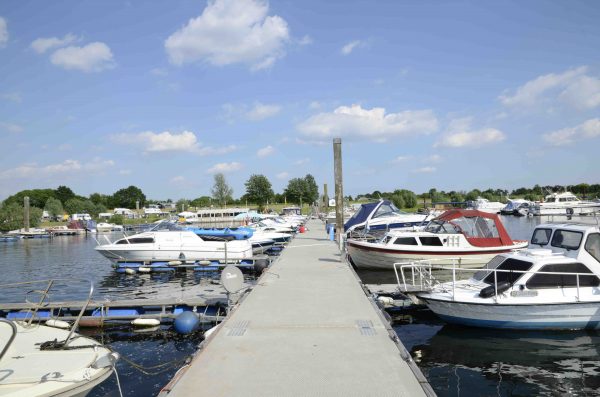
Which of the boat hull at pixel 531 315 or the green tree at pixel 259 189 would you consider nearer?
the boat hull at pixel 531 315

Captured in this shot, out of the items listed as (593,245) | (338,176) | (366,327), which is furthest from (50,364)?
(338,176)

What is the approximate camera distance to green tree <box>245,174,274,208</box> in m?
122

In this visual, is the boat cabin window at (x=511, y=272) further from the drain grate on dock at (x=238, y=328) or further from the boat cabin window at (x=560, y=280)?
the drain grate on dock at (x=238, y=328)

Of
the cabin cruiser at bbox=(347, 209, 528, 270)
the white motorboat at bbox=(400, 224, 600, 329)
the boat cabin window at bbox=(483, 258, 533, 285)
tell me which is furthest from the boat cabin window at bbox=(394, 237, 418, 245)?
the white motorboat at bbox=(400, 224, 600, 329)

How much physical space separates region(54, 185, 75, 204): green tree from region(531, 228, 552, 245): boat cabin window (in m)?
164

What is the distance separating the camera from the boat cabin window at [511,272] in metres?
11.4

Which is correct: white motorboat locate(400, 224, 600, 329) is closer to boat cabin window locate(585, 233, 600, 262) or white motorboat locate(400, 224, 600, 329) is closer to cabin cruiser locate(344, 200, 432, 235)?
boat cabin window locate(585, 233, 600, 262)

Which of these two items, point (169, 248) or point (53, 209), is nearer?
point (169, 248)

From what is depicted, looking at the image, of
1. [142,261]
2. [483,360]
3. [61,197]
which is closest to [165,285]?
[142,261]

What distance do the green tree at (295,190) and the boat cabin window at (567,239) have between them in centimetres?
11025

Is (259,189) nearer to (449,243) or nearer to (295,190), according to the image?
(295,190)

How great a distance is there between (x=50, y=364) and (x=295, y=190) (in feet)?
398

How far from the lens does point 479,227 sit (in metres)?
22.2

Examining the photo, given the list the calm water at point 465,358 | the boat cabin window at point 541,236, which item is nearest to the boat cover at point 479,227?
the boat cabin window at point 541,236
